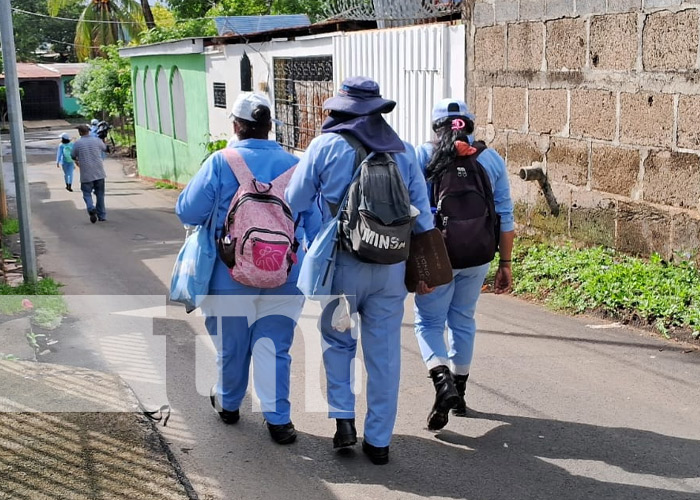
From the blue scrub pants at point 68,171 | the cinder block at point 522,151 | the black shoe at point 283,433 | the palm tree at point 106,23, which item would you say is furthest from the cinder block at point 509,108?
the palm tree at point 106,23

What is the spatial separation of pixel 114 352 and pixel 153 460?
2.36m

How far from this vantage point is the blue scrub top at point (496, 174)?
4.93 m

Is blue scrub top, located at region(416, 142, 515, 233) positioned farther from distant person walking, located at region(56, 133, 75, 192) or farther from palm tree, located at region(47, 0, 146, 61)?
palm tree, located at region(47, 0, 146, 61)

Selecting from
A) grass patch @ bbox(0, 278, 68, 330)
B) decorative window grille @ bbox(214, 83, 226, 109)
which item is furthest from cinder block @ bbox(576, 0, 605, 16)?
decorative window grille @ bbox(214, 83, 226, 109)

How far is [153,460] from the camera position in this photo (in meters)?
4.32

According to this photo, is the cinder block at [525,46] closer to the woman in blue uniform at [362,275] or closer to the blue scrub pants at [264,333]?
the woman in blue uniform at [362,275]

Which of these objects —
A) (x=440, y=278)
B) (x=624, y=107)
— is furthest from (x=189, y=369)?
(x=624, y=107)

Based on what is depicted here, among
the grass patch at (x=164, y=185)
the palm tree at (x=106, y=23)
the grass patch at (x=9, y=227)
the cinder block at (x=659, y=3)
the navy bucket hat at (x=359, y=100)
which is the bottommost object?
the grass patch at (x=164, y=185)

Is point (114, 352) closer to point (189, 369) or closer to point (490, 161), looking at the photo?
point (189, 369)

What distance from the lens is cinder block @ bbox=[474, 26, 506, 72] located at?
30.7 ft

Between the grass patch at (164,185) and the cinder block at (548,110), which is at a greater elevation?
the cinder block at (548,110)

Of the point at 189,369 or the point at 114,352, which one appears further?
the point at 114,352

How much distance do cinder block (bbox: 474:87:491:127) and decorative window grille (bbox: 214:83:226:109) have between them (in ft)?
31.3

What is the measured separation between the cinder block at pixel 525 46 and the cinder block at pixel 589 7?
570 millimetres
